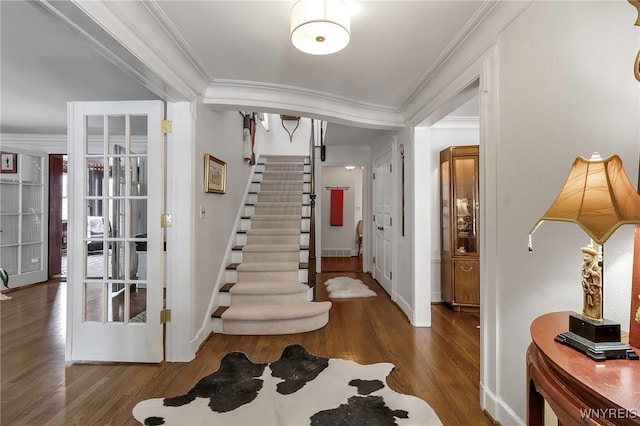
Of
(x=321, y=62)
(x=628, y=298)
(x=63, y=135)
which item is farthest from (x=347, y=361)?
(x=63, y=135)

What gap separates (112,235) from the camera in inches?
101

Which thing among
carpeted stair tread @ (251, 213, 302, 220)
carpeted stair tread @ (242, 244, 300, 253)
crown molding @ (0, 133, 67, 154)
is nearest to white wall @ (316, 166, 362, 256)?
carpeted stair tread @ (251, 213, 302, 220)

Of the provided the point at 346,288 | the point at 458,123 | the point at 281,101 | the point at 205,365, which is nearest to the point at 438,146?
the point at 458,123

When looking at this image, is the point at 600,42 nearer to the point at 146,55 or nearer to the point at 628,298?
the point at 628,298

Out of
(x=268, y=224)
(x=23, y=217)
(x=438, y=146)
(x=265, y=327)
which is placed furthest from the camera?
(x=23, y=217)

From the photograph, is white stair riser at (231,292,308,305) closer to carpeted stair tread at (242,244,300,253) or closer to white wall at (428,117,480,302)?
carpeted stair tread at (242,244,300,253)

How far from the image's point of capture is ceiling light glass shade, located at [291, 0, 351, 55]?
1.52 m

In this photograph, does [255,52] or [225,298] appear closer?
[255,52]

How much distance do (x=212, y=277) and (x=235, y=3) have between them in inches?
97.9

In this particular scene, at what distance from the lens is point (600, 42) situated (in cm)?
119

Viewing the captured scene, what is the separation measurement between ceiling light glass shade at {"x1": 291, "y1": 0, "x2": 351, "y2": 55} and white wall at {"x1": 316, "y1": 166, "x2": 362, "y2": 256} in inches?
237

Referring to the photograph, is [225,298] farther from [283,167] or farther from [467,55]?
[283,167]

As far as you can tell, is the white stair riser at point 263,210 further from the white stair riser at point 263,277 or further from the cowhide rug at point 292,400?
the cowhide rug at point 292,400

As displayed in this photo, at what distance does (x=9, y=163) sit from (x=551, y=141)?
22.6 feet
